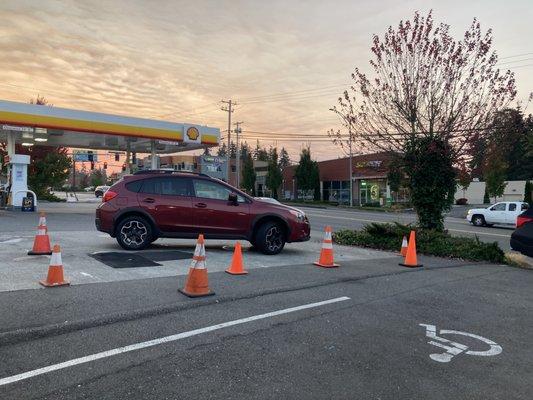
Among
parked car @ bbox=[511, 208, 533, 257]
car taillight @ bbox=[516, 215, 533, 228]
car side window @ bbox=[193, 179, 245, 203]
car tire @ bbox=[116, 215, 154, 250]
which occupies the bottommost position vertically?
car tire @ bbox=[116, 215, 154, 250]

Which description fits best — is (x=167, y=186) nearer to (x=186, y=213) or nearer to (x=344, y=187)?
(x=186, y=213)

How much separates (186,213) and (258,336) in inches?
223

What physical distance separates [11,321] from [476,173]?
43.5 ft

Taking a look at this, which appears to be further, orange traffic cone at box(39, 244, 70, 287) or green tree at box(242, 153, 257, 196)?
green tree at box(242, 153, 257, 196)

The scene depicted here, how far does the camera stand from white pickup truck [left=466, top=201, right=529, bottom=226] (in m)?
26.4

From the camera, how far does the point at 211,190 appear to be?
34.2ft

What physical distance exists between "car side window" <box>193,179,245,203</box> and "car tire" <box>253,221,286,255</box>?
815 mm

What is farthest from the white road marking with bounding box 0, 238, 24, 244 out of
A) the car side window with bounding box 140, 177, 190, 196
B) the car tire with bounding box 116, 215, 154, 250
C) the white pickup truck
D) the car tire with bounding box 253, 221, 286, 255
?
the white pickup truck

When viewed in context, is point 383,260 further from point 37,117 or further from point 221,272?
point 37,117

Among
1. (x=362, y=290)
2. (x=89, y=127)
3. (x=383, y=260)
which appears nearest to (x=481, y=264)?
(x=383, y=260)

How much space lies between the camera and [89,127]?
23.6 metres

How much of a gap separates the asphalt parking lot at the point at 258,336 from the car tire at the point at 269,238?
2.03m

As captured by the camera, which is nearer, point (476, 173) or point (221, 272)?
point (221, 272)

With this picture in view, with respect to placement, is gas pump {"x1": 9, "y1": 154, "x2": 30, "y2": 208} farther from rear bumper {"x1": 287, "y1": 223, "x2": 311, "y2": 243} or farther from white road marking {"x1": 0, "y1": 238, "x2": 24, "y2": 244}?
rear bumper {"x1": 287, "y1": 223, "x2": 311, "y2": 243}
